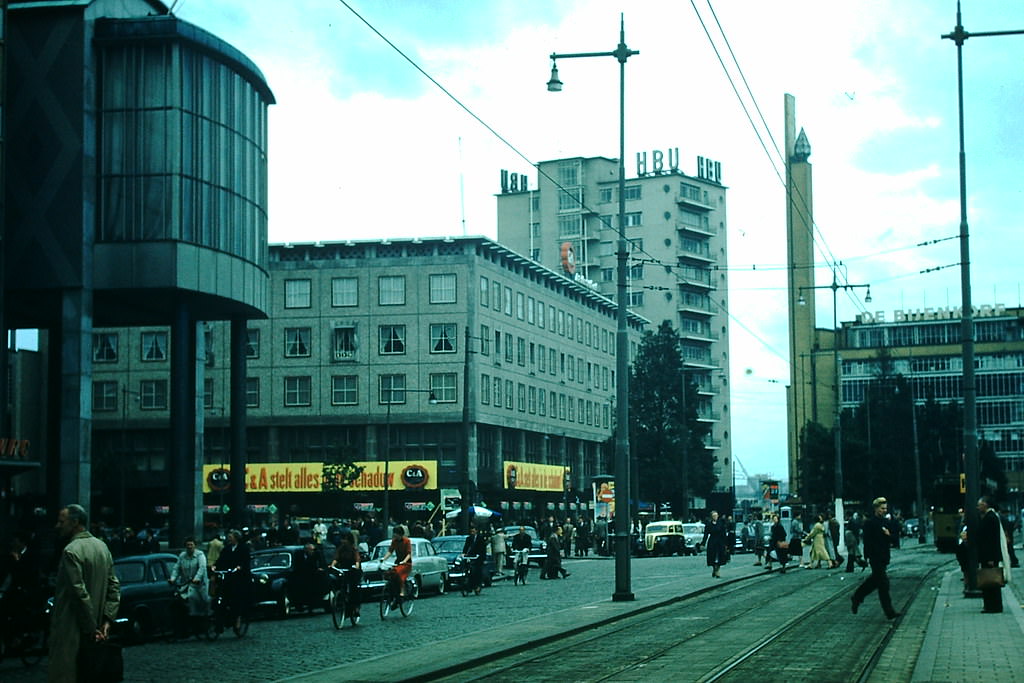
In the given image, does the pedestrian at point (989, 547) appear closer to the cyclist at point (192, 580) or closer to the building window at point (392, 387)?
the cyclist at point (192, 580)

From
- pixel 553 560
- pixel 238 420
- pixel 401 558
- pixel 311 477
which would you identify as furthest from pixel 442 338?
pixel 401 558

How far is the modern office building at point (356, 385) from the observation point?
271 feet

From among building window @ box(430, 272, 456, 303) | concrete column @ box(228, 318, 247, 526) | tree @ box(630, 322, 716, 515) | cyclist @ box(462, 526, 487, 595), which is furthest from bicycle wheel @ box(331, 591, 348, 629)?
tree @ box(630, 322, 716, 515)

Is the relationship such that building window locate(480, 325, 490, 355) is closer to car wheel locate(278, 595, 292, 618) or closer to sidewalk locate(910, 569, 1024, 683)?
car wheel locate(278, 595, 292, 618)

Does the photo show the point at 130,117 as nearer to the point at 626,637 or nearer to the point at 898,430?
the point at 626,637

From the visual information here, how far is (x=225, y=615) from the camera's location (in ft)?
78.0

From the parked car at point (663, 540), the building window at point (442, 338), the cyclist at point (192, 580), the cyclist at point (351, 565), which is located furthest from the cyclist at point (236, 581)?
the building window at point (442, 338)

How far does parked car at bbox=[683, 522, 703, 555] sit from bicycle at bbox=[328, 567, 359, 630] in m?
45.2

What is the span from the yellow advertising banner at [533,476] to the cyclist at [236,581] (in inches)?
2304

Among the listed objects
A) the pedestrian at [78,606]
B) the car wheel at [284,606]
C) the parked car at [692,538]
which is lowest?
the parked car at [692,538]

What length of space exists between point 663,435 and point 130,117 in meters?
67.2

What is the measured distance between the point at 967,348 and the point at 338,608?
12165 millimetres

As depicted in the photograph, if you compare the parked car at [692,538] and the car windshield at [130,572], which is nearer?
the car windshield at [130,572]

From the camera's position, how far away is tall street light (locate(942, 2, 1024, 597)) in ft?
84.8
